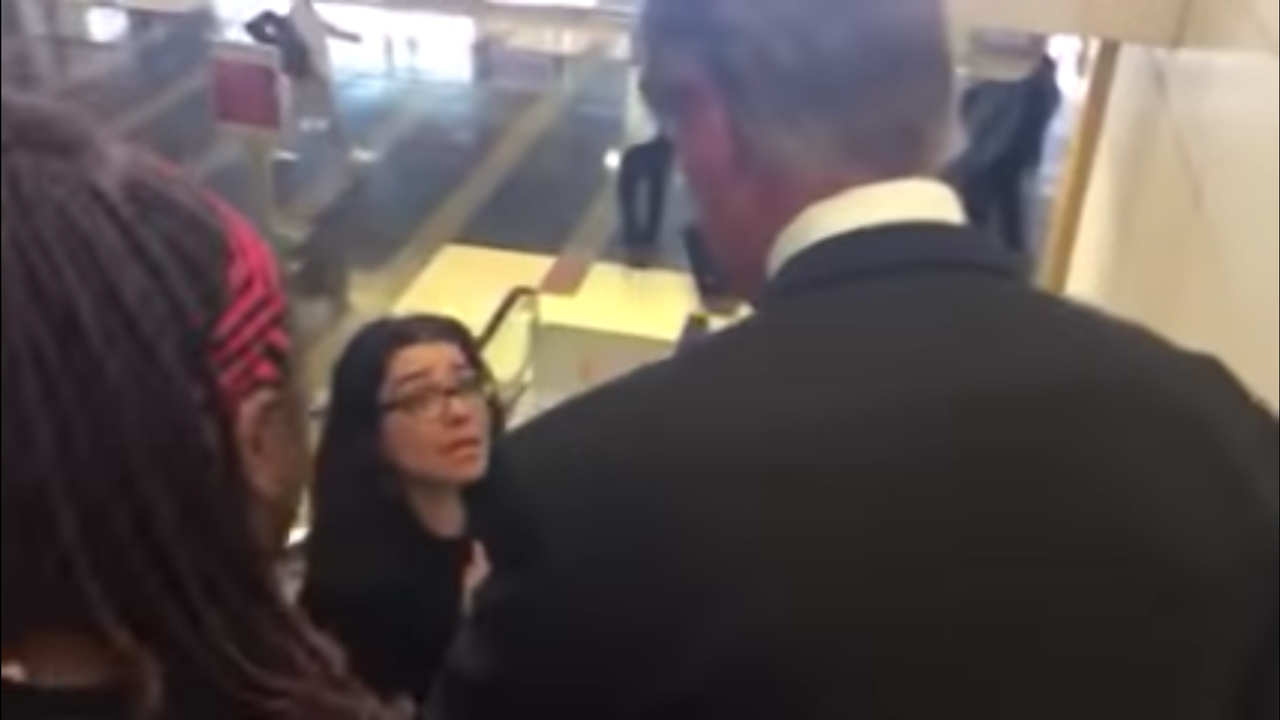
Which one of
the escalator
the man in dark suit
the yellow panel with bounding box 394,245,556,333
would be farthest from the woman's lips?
the yellow panel with bounding box 394,245,556,333

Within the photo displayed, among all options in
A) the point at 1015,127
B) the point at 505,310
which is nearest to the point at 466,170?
the point at 505,310

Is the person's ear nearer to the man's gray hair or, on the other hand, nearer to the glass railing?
the man's gray hair

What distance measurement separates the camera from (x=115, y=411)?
2.34 feet

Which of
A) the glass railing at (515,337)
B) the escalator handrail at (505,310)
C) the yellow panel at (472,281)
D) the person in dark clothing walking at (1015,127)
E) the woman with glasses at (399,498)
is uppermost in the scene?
the person in dark clothing walking at (1015,127)

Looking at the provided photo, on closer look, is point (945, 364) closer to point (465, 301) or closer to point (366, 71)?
point (465, 301)

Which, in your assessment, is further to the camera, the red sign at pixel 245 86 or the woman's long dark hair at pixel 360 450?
the red sign at pixel 245 86

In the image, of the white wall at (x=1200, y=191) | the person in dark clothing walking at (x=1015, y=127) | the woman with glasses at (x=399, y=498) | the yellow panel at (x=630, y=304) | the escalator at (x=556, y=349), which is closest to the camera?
the white wall at (x=1200, y=191)

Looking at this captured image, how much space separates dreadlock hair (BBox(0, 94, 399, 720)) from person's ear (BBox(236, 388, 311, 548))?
13 millimetres

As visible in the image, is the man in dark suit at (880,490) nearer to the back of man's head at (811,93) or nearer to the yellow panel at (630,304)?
the back of man's head at (811,93)

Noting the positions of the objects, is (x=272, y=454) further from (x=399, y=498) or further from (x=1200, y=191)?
(x=399, y=498)

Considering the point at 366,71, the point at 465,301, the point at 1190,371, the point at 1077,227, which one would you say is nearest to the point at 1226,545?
the point at 1190,371

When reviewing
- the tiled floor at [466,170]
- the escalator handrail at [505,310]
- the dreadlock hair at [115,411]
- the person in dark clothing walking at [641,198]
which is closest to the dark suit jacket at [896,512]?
the dreadlock hair at [115,411]

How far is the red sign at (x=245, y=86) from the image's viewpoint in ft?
11.3

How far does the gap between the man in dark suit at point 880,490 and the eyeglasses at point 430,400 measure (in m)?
1.26
